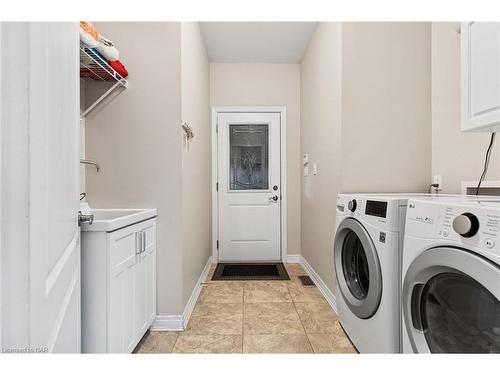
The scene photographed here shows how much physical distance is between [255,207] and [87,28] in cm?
262

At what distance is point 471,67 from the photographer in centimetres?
111

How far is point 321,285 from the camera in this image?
102 inches

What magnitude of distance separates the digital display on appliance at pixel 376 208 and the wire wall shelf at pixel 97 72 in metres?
1.64

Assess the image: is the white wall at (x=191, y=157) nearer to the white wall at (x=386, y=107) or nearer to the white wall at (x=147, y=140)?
the white wall at (x=147, y=140)

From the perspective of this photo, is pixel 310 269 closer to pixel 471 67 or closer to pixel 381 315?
pixel 381 315

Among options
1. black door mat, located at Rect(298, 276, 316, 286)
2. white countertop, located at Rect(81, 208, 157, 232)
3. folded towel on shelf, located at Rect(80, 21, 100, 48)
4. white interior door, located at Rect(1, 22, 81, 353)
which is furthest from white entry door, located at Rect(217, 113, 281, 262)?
white interior door, located at Rect(1, 22, 81, 353)

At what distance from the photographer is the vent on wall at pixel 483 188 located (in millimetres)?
1715

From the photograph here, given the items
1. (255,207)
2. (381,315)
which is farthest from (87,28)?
(255,207)

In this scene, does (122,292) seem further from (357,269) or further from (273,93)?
(273,93)

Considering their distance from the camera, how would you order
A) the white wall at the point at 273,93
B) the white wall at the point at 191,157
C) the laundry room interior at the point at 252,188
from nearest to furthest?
the laundry room interior at the point at 252,188
the white wall at the point at 191,157
the white wall at the point at 273,93

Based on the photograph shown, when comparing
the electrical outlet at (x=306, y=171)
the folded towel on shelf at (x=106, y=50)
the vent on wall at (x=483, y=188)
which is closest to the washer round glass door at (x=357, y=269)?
the vent on wall at (x=483, y=188)

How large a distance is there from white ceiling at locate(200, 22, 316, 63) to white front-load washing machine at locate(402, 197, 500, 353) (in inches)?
94.9

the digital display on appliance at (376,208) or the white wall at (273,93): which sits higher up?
the white wall at (273,93)

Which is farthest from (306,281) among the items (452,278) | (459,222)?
(459,222)
